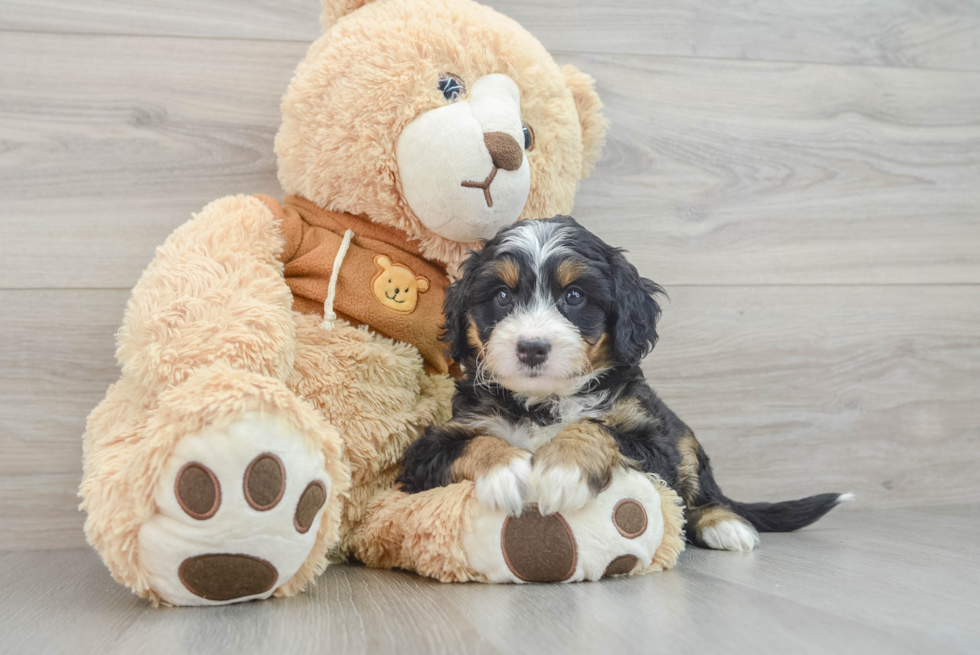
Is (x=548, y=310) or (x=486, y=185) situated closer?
(x=548, y=310)

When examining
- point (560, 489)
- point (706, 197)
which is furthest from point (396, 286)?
point (706, 197)

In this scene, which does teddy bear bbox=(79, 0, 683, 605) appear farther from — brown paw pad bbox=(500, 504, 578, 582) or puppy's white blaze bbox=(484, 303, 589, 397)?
puppy's white blaze bbox=(484, 303, 589, 397)

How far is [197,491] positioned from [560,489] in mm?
568

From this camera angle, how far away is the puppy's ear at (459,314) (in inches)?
60.7

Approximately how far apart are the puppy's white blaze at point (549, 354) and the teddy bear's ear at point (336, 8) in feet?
2.74

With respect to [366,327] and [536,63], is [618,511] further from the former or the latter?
[536,63]

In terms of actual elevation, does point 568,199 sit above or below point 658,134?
Answer: below

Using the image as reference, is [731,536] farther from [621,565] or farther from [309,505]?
[309,505]

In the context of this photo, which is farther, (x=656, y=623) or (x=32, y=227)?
(x=32, y=227)

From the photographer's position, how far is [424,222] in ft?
5.39

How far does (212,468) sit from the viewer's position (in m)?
1.14

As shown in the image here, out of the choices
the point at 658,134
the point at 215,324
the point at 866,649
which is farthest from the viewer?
the point at 658,134

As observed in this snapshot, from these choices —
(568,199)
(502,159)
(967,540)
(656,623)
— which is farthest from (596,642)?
(967,540)

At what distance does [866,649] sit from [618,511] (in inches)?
17.4
